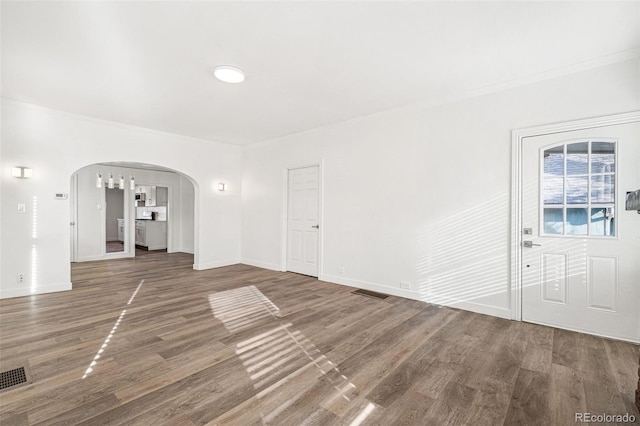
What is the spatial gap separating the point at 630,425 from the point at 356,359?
5.81 feet

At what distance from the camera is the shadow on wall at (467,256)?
3617 millimetres

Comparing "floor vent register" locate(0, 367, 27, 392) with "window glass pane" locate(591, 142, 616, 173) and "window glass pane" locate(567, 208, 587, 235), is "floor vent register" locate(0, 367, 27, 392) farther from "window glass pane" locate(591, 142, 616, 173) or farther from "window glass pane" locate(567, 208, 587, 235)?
"window glass pane" locate(591, 142, 616, 173)

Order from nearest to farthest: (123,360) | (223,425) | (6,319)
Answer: (223,425) → (123,360) → (6,319)

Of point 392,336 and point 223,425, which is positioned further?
point 392,336

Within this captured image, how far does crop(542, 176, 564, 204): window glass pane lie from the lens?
10.7ft

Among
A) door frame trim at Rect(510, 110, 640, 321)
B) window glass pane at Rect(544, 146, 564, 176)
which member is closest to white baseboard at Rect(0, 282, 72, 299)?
door frame trim at Rect(510, 110, 640, 321)

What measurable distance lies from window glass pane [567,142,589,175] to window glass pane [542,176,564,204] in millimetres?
138

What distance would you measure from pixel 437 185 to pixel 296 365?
118 inches

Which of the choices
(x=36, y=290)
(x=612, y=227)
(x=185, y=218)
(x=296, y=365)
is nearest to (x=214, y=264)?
(x=36, y=290)

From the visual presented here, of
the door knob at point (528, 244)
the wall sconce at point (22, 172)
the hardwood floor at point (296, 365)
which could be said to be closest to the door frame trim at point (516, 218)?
the door knob at point (528, 244)

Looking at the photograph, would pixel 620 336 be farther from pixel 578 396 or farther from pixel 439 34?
pixel 439 34

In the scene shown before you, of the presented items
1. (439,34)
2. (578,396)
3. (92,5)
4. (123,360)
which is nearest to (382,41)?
(439,34)

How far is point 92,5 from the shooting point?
7.46 ft

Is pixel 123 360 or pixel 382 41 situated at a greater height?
pixel 382 41
